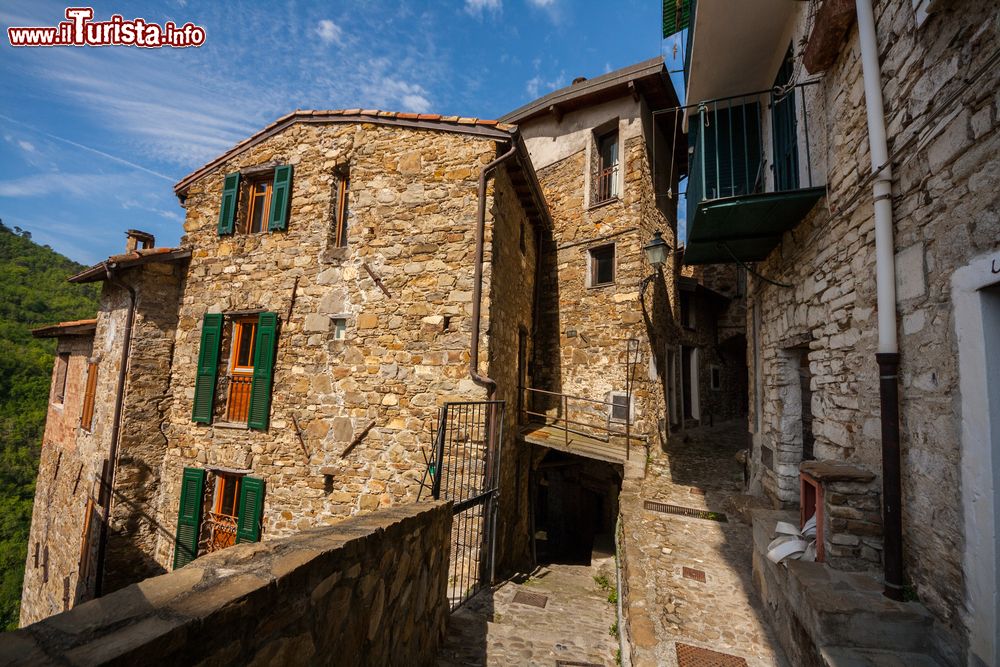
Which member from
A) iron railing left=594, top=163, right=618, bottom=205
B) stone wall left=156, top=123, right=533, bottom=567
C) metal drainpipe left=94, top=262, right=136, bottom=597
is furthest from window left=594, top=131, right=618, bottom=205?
metal drainpipe left=94, top=262, right=136, bottom=597

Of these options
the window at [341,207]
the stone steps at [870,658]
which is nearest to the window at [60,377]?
the window at [341,207]

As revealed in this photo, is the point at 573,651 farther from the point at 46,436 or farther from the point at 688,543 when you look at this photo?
the point at 46,436

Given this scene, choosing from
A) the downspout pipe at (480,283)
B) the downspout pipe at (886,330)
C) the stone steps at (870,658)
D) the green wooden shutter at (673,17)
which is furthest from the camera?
the green wooden shutter at (673,17)

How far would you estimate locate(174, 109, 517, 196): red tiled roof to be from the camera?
6875 mm

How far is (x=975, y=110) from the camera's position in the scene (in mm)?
2293

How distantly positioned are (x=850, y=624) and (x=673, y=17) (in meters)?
10.3

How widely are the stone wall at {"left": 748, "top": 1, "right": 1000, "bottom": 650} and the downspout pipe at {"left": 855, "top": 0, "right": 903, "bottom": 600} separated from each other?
0.05 meters

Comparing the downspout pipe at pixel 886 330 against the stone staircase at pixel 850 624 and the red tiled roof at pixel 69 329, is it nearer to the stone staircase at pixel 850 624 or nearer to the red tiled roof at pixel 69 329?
the stone staircase at pixel 850 624

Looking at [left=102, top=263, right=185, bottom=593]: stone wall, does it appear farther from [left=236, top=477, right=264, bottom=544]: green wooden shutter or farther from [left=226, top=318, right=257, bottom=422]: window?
[left=236, top=477, right=264, bottom=544]: green wooden shutter

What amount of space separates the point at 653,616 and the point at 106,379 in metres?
9.79

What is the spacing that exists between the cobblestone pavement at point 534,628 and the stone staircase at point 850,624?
73.3 inches

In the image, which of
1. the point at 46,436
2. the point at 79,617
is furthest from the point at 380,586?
the point at 46,436

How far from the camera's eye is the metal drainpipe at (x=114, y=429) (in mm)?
7301

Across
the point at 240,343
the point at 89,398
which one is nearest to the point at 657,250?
the point at 240,343
